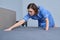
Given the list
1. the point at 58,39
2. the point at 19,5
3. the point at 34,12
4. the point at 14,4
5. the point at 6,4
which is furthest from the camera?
the point at 19,5

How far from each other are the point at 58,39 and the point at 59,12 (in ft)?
6.39

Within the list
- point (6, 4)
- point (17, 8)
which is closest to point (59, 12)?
point (17, 8)

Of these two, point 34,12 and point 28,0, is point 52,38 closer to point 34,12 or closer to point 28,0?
point 34,12

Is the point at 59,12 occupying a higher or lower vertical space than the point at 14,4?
lower

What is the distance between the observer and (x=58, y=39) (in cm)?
97

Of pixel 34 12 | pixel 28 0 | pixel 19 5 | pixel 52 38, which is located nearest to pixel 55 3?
pixel 28 0

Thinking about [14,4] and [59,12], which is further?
[59,12]

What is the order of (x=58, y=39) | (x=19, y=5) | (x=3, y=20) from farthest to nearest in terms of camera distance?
(x=19, y=5) → (x=3, y=20) → (x=58, y=39)

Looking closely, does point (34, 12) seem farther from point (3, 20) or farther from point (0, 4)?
point (0, 4)

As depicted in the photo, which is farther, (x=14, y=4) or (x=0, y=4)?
(x=14, y=4)

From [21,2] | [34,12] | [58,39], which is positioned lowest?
[58,39]

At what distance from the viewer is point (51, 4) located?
285cm

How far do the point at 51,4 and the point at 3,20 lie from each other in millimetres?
1552

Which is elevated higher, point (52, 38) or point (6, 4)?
point (6, 4)
